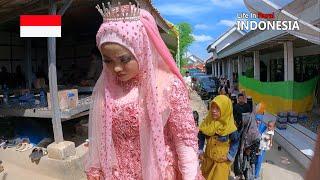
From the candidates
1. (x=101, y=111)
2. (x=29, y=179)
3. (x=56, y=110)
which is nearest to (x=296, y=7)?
(x=56, y=110)

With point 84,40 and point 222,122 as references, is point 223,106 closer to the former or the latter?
point 222,122

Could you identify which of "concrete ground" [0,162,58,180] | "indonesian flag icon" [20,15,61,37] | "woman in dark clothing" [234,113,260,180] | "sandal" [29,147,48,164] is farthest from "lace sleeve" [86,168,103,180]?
"sandal" [29,147,48,164]

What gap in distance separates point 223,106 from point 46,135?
5.01m

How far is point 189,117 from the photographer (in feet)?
6.26

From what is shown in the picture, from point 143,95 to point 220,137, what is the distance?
224 cm

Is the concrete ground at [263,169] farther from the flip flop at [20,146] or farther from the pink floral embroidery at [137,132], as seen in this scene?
the pink floral embroidery at [137,132]

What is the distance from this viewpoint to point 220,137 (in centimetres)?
396

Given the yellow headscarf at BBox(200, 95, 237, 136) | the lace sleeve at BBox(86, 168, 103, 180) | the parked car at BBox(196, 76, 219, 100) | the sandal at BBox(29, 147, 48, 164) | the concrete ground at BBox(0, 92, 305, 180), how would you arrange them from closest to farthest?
1. the lace sleeve at BBox(86, 168, 103, 180)
2. the yellow headscarf at BBox(200, 95, 237, 136)
3. the concrete ground at BBox(0, 92, 305, 180)
4. the sandal at BBox(29, 147, 48, 164)
5. the parked car at BBox(196, 76, 219, 100)

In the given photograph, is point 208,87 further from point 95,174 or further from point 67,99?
point 95,174

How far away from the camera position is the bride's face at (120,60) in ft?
6.04

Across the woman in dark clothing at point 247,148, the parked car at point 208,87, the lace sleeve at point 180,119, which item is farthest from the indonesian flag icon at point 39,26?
the parked car at point 208,87

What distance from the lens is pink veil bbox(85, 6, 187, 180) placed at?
184cm

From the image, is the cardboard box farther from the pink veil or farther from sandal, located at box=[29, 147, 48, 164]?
the pink veil

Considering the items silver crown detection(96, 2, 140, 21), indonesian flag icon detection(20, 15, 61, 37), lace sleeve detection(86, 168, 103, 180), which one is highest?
indonesian flag icon detection(20, 15, 61, 37)
